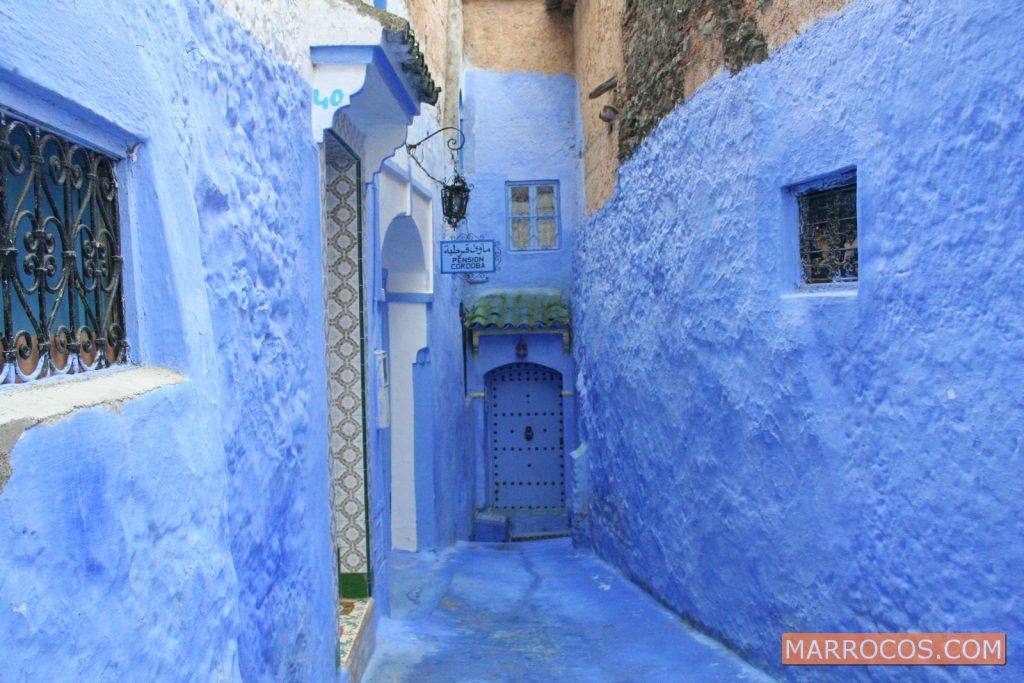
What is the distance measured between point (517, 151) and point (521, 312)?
2.18m

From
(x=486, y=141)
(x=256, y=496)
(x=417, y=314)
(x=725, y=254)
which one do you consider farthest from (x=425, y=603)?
(x=486, y=141)

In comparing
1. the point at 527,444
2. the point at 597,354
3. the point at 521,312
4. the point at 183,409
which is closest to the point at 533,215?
the point at 521,312

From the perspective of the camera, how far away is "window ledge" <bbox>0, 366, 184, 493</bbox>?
1.66m

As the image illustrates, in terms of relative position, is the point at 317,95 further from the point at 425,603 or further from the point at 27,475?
the point at 425,603

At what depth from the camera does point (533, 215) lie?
12.4 m

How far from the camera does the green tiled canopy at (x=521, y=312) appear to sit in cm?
1191

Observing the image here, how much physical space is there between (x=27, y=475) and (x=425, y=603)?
6384 mm

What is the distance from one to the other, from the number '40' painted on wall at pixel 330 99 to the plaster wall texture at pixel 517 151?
7.96 m

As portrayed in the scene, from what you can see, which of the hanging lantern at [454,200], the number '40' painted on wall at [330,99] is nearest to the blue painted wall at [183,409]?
the number '40' painted on wall at [330,99]

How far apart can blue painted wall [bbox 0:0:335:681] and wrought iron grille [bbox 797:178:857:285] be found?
2503 millimetres

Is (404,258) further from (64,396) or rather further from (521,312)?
(64,396)

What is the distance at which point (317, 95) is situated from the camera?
435 cm

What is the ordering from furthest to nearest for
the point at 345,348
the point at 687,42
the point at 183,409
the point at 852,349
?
1. the point at 687,42
2. the point at 345,348
3. the point at 852,349
4. the point at 183,409

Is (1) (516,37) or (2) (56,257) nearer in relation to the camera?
(2) (56,257)
